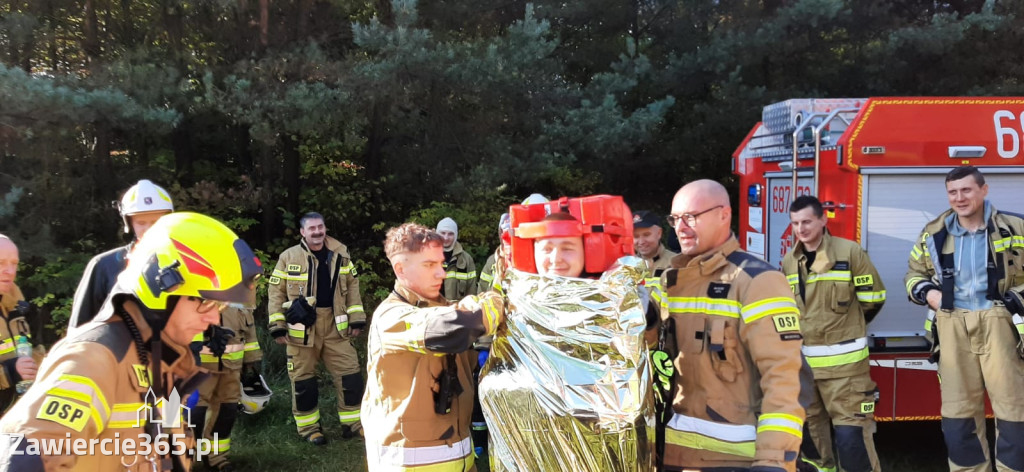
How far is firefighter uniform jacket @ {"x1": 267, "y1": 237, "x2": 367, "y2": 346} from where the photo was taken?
5.68m

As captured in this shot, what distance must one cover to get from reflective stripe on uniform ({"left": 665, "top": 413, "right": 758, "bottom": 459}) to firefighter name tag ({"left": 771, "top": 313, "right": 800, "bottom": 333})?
1.23 feet

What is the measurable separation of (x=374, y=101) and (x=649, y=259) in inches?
148

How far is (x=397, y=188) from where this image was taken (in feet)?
32.0

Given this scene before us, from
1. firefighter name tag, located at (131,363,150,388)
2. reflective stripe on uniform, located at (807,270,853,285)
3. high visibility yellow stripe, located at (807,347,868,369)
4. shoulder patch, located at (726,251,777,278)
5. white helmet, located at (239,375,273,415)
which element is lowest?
white helmet, located at (239,375,273,415)

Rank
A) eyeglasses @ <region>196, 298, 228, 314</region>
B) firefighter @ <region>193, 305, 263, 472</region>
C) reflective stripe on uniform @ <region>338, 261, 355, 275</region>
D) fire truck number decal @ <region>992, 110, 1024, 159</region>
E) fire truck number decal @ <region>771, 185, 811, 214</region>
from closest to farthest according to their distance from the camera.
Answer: eyeglasses @ <region>196, 298, 228, 314</region>
fire truck number decal @ <region>992, 110, 1024, 159</region>
firefighter @ <region>193, 305, 263, 472</region>
fire truck number decal @ <region>771, 185, 811, 214</region>
reflective stripe on uniform @ <region>338, 261, 355, 275</region>

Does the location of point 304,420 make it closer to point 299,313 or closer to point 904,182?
point 299,313

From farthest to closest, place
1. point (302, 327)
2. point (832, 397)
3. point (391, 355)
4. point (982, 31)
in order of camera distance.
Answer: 1. point (982, 31)
2. point (302, 327)
3. point (832, 397)
4. point (391, 355)

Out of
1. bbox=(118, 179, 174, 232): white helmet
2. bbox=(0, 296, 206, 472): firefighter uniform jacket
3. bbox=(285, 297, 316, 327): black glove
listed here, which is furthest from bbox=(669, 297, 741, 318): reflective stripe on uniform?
bbox=(285, 297, 316, 327): black glove

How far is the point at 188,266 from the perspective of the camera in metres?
1.71

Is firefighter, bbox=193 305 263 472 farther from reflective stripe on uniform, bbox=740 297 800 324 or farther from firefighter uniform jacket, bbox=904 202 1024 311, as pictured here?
firefighter uniform jacket, bbox=904 202 1024 311

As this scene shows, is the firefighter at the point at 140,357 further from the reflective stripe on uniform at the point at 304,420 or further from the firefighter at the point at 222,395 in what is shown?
the reflective stripe on uniform at the point at 304,420

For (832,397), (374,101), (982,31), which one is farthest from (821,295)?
(982,31)

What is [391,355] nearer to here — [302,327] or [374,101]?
[302,327]

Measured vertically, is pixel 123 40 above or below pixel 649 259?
above
